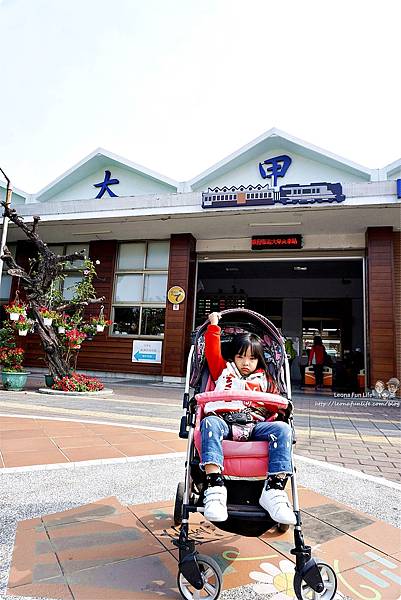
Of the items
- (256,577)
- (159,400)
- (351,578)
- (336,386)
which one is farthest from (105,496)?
(336,386)

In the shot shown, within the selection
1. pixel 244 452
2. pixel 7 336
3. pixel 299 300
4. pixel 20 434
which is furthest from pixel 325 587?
pixel 299 300

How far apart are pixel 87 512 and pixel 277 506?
52.7 inches

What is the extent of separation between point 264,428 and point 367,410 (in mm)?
5960

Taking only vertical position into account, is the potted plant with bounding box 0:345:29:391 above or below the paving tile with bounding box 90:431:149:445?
above

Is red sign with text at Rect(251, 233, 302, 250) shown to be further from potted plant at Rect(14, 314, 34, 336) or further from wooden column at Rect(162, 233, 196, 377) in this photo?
potted plant at Rect(14, 314, 34, 336)

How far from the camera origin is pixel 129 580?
1.67 m

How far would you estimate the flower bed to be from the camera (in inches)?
304

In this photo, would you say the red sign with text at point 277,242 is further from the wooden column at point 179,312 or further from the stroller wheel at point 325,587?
the stroller wheel at point 325,587

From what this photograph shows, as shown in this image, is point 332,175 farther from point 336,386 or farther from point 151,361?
point 151,361

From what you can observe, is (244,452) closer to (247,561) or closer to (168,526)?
(247,561)

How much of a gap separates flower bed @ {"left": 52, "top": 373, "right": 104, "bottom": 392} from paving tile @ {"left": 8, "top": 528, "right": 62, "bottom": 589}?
5.85m

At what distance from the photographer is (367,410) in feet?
23.0

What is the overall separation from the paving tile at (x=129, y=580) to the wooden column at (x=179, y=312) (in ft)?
28.0

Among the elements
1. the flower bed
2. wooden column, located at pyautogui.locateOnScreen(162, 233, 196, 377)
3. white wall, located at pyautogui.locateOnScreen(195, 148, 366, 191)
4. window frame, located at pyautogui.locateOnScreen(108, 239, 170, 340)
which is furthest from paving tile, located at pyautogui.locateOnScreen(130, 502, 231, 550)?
window frame, located at pyautogui.locateOnScreen(108, 239, 170, 340)
